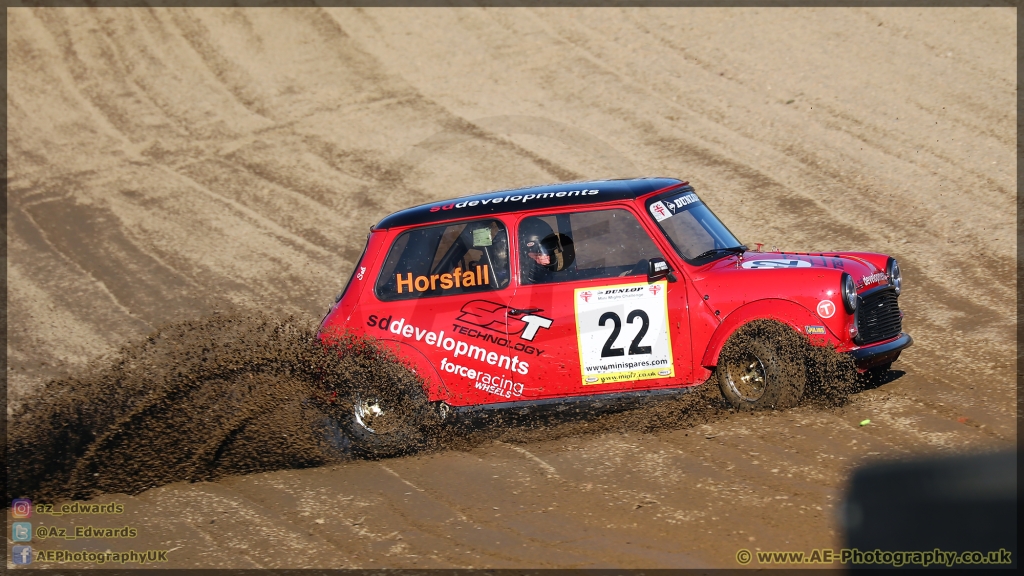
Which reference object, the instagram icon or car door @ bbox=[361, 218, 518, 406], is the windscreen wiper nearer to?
car door @ bbox=[361, 218, 518, 406]

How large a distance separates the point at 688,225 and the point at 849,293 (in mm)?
1202

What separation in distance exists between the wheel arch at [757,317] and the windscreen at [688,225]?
0.54m

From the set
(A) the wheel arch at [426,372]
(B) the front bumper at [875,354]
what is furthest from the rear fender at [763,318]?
(A) the wheel arch at [426,372]

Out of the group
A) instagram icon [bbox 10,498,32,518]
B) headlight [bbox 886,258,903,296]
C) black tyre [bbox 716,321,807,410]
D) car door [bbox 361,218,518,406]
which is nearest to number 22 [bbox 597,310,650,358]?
black tyre [bbox 716,321,807,410]

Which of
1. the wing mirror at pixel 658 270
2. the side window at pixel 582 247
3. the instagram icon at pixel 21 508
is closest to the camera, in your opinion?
the instagram icon at pixel 21 508

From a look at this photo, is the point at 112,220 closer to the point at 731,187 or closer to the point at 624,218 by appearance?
the point at 731,187

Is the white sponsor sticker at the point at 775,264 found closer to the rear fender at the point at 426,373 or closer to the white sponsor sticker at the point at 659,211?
the white sponsor sticker at the point at 659,211

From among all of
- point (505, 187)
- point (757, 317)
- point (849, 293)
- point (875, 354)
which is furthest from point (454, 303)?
point (505, 187)

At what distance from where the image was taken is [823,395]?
623cm

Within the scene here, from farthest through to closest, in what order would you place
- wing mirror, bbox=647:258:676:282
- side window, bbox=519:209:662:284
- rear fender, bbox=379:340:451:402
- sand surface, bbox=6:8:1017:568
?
rear fender, bbox=379:340:451:402 → side window, bbox=519:209:662:284 → wing mirror, bbox=647:258:676:282 → sand surface, bbox=6:8:1017:568

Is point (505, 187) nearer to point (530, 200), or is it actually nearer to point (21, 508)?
point (530, 200)

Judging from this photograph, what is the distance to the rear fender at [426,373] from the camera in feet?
22.4

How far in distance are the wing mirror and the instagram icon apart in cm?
422

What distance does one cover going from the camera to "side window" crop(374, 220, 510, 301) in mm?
6754
